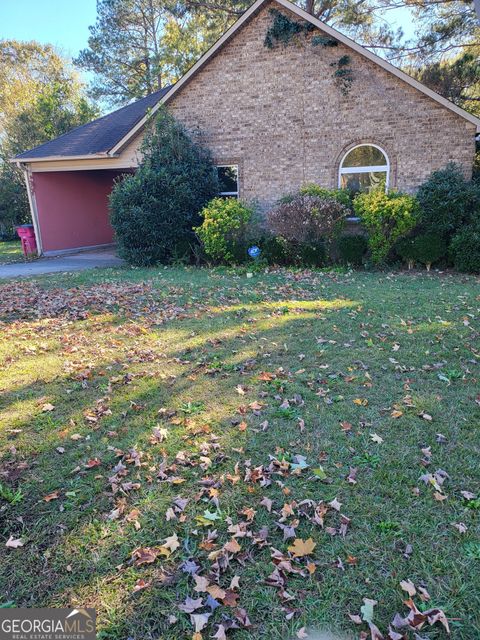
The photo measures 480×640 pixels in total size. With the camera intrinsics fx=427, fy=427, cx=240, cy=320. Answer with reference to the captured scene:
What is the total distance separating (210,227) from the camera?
37.6 ft

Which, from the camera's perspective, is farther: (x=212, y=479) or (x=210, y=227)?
(x=210, y=227)

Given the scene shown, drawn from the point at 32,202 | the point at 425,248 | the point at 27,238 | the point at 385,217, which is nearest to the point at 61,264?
the point at 27,238

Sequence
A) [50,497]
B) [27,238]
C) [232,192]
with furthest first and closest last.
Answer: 1. [27,238]
2. [232,192]
3. [50,497]

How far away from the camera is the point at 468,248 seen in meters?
9.97

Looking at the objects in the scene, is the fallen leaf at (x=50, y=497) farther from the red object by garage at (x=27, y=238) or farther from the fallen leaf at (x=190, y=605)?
the red object by garage at (x=27, y=238)

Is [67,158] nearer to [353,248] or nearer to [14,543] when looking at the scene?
A: [353,248]

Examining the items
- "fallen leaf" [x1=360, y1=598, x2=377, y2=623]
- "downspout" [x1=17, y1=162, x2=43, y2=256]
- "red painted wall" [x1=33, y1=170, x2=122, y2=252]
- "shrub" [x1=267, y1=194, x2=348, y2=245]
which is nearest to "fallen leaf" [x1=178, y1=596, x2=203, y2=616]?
"fallen leaf" [x1=360, y1=598, x2=377, y2=623]

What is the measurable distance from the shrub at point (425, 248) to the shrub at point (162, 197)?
5.86m

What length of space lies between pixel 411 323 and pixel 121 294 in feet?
17.7

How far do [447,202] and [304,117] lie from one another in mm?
4901

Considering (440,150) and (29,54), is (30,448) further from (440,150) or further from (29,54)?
(29,54)

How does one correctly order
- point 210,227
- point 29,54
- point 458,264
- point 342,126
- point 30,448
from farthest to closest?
point 29,54 < point 342,126 < point 210,227 < point 458,264 < point 30,448

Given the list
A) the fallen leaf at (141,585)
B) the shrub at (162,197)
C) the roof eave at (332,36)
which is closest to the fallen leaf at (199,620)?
the fallen leaf at (141,585)

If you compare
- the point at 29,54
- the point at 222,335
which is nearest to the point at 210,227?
the point at 222,335
